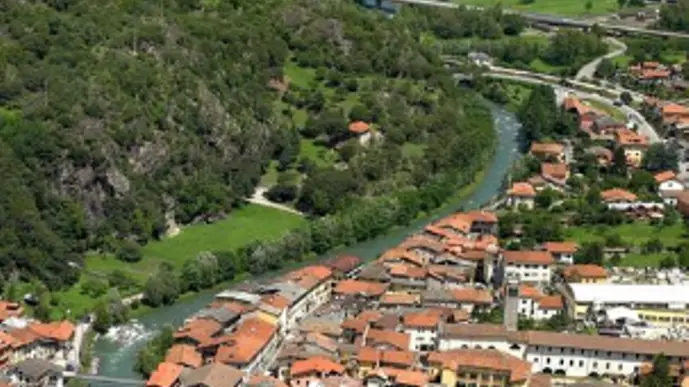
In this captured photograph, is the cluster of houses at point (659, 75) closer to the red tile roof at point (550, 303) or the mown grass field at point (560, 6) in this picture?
the mown grass field at point (560, 6)

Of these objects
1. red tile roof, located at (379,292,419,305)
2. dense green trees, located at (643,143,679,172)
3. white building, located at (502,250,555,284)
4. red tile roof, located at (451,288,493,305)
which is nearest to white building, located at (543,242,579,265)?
white building, located at (502,250,555,284)

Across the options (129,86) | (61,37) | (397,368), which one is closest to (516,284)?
(397,368)

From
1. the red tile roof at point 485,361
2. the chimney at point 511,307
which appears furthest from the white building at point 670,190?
the red tile roof at point 485,361

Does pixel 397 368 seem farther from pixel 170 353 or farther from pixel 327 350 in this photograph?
pixel 170 353

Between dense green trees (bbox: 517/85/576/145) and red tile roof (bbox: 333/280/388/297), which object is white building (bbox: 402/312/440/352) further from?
dense green trees (bbox: 517/85/576/145)

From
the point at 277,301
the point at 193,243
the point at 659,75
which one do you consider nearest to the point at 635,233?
the point at 277,301

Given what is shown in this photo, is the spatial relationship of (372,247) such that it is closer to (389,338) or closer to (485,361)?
(389,338)
